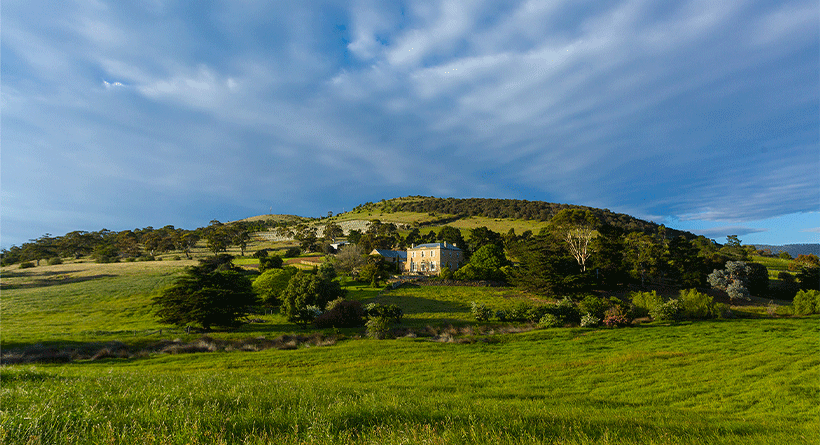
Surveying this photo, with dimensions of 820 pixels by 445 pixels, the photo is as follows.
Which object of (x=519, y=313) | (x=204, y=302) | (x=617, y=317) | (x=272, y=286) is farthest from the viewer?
(x=272, y=286)

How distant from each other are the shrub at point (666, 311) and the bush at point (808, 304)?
16.3 meters

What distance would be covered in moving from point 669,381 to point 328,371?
15177 mm

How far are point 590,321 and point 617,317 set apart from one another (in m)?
2.79

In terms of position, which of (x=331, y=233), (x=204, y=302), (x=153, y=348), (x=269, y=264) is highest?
(x=331, y=233)

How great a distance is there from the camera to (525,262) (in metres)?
53.4

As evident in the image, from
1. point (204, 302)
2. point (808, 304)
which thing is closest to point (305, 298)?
point (204, 302)

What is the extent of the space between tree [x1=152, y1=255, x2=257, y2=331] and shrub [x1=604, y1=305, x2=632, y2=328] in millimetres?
34911

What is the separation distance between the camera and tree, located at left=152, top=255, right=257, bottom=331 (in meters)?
29.7

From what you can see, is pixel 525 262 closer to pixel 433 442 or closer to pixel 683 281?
pixel 683 281

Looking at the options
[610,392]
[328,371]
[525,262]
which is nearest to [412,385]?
[328,371]

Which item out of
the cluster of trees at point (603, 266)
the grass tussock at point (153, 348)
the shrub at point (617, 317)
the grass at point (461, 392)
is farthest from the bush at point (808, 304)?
the grass tussock at point (153, 348)

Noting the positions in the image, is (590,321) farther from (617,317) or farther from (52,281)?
(52,281)

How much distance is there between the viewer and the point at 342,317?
104 feet

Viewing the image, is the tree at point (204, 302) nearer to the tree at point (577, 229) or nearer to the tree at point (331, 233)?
the tree at point (577, 229)
